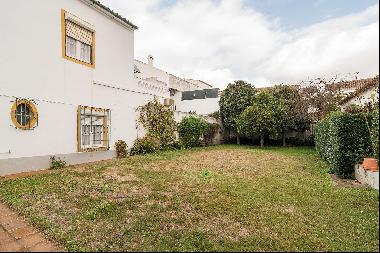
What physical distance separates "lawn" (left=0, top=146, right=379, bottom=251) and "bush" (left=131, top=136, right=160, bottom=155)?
5.15m

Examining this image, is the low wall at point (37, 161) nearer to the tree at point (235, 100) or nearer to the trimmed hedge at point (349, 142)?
the trimmed hedge at point (349, 142)

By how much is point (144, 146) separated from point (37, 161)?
5.56 meters

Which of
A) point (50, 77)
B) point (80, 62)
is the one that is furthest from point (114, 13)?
point (50, 77)

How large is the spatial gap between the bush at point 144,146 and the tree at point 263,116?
7.90m

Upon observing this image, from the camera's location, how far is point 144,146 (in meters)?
14.4

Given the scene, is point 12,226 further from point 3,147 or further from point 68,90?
point 68,90

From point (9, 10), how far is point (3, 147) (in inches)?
174

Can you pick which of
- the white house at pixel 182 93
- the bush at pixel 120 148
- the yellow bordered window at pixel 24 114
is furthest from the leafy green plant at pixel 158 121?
the white house at pixel 182 93

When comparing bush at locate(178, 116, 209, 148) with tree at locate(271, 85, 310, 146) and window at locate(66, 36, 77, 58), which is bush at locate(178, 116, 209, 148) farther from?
window at locate(66, 36, 77, 58)

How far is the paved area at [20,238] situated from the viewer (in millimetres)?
4113

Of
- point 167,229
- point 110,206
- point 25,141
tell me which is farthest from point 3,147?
point 167,229

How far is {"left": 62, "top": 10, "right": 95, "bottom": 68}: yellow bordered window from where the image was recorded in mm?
10883

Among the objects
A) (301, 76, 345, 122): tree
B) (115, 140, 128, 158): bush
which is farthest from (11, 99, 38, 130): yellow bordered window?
(301, 76, 345, 122): tree

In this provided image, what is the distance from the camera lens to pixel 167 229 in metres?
4.77
